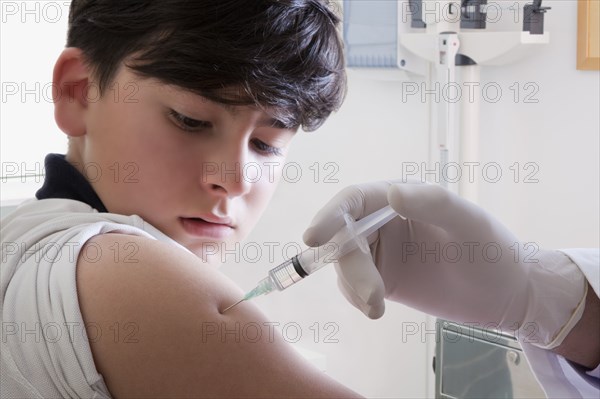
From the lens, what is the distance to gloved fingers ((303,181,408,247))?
1107 millimetres

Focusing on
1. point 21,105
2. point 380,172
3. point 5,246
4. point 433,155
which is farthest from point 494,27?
point 5,246

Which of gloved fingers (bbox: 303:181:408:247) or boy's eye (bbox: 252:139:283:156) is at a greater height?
boy's eye (bbox: 252:139:283:156)

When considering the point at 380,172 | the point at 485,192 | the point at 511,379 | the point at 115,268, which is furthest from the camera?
the point at 380,172

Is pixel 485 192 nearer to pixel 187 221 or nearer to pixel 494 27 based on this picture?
pixel 494 27

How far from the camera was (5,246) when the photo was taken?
978mm

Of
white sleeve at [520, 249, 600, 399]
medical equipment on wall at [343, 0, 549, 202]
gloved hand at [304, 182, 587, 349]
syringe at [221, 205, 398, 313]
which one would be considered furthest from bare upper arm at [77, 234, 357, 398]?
medical equipment on wall at [343, 0, 549, 202]

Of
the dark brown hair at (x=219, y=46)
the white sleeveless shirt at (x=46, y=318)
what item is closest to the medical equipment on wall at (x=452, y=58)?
the dark brown hair at (x=219, y=46)

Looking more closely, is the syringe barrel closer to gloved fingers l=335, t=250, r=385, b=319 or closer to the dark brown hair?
gloved fingers l=335, t=250, r=385, b=319

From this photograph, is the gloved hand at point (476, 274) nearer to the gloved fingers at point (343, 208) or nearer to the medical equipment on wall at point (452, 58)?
the gloved fingers at point (343, 208)

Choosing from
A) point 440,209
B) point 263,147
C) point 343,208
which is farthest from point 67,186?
point 440,209

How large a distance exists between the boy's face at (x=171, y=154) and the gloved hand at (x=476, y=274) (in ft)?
0.88

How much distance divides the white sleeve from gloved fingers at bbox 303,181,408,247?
0.40 metres

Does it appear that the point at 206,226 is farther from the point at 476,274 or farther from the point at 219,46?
the point at 476,274

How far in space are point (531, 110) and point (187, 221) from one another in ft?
6.39
